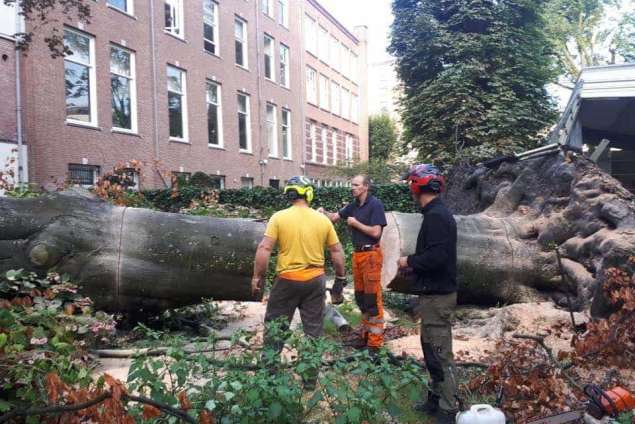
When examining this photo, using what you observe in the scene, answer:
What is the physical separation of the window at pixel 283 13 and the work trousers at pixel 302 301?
960 inches

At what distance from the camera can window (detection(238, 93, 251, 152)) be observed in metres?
23.1

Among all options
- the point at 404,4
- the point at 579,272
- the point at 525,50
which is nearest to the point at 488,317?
the point at 579,272

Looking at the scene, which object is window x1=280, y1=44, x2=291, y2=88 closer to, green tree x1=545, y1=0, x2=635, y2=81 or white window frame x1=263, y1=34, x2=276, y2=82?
white window frame x1=263, y1=34, x2=276, y2=82

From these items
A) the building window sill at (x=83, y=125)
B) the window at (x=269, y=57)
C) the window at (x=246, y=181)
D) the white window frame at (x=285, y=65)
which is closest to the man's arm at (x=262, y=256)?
the building window sill at (x=83, y=125)

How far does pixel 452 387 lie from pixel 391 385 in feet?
3.30

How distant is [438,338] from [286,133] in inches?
955

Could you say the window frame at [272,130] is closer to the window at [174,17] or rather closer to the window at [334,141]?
the window at [174,17]

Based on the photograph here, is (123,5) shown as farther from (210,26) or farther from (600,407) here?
(600,407)

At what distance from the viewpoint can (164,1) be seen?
1817 centimetres

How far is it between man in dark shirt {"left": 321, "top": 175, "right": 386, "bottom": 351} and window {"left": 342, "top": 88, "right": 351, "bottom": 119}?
101ft

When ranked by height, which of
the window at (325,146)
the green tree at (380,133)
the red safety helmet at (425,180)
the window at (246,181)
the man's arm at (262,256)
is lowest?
the man's arm at (262,256)

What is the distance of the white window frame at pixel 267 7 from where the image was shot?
25172 millimetres

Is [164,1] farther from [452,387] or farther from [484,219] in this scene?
[452,387]

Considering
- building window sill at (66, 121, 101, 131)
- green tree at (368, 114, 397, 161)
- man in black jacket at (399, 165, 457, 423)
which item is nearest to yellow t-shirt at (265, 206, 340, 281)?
man in black jacket at (399, 165, 457, 423)
